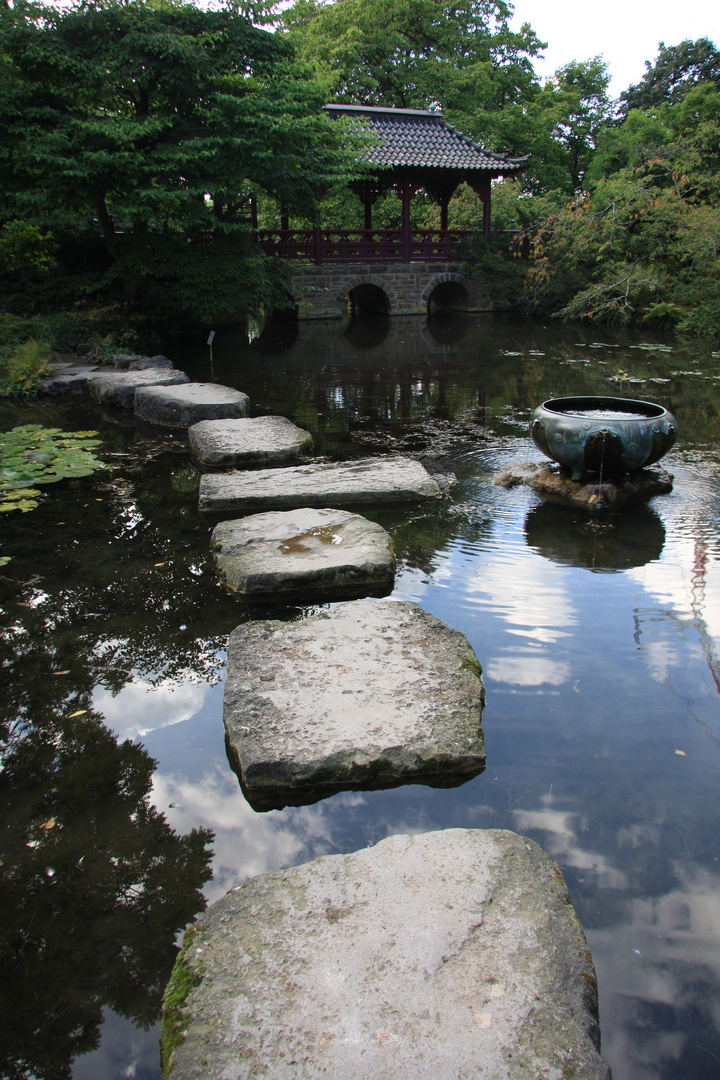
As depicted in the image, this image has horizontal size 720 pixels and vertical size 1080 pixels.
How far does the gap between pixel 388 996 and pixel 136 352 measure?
1104cm

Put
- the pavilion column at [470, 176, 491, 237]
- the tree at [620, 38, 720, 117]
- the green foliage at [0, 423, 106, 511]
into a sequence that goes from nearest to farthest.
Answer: the green foliage at [0, 423, 106, 511] < the pavilion column at [470, 176, 491, 237] < the tree at [620, 38, 720, 117]

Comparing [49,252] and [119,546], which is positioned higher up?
[49,252]

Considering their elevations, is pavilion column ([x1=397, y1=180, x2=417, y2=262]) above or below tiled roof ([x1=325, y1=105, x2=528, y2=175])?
below

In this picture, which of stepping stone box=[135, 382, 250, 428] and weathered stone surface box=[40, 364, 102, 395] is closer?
stepping stone box=[135, 382, 250, 428]

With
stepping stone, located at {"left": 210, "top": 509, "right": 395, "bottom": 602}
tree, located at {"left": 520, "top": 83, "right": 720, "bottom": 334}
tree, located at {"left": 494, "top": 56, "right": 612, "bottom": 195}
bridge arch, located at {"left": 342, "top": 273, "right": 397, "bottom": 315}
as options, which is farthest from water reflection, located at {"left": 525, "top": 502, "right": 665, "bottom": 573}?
tree, located at {"left": 494, "top": 56, "right": 612, "bottom": 195}

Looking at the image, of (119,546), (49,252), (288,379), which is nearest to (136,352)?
(288,379)

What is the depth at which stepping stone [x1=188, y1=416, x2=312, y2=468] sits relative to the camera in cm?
570

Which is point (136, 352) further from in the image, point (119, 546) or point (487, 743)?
point (487, 743)

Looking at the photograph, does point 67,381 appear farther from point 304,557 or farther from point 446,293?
point 446,293

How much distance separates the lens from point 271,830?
2.18 meters

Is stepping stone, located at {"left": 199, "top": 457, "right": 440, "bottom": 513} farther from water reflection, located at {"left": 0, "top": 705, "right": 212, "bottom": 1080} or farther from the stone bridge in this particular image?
the stone bridge

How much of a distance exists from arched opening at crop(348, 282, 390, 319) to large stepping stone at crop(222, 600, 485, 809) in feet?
60.3

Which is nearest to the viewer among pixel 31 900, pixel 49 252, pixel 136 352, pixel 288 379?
pixel 31 900

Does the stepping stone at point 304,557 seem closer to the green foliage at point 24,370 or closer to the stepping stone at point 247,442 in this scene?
the stepping stone at point 247,442
